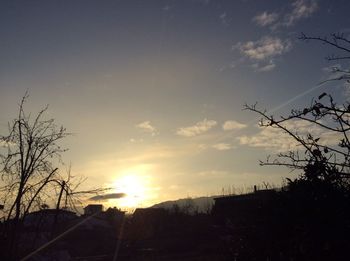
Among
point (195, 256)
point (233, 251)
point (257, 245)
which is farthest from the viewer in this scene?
point (195, 256)

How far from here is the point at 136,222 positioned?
5741 cm

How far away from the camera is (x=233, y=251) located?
10422 millimetres

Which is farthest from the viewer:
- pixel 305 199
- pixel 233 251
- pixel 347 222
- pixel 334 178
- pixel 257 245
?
pixel 233 251

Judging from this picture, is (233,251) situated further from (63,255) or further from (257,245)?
(63,255)

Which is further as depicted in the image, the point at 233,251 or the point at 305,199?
the point at 233,251

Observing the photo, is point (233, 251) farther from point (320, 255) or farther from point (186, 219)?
point (186, 219)

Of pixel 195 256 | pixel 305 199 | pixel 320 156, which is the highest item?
pixel 320 156

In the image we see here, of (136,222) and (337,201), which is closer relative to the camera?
(337,201)

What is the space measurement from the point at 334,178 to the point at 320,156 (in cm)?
39

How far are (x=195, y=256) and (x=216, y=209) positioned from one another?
3020cm

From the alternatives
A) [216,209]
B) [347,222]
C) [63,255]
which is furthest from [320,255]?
[216,209]

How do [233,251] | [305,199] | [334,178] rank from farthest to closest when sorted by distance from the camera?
[233,251], [305,199], [334,178]

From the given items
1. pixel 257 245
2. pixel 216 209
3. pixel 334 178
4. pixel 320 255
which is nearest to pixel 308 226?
pixel 320 255

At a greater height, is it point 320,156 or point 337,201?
point 320,156
